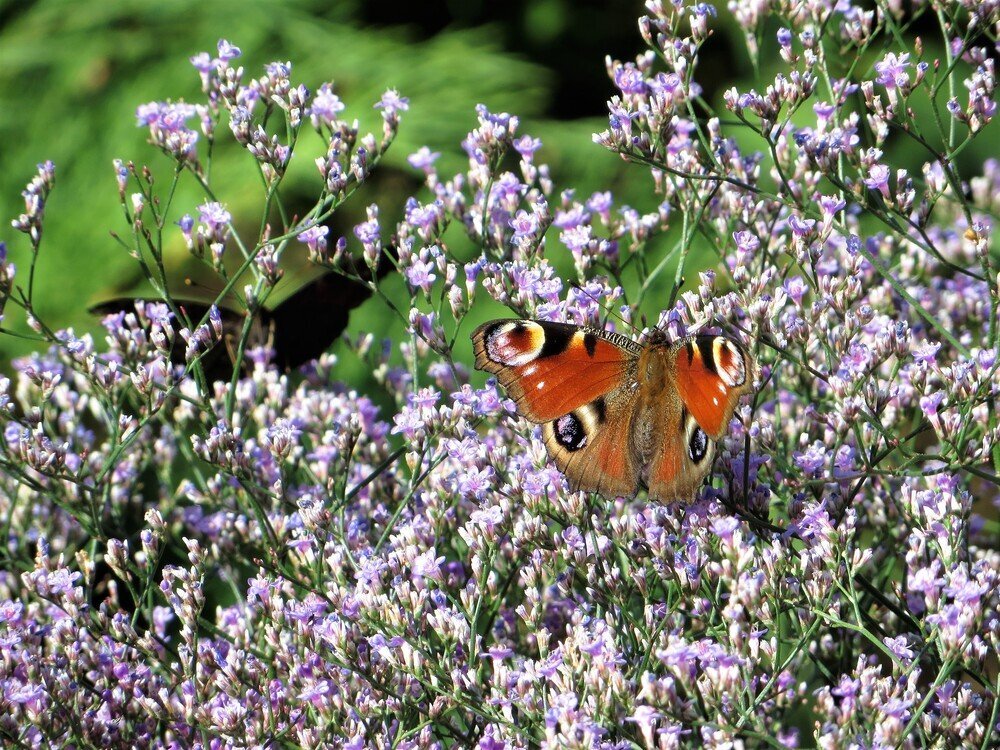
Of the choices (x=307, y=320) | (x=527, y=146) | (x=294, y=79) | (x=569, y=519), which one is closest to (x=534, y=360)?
(x=569, y=519)

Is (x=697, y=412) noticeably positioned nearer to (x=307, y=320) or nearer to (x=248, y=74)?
(x=307, y=320)

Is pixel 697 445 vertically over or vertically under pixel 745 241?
under

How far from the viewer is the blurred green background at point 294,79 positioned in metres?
5.72

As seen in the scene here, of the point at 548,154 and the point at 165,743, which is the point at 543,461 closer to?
the point at 165,743

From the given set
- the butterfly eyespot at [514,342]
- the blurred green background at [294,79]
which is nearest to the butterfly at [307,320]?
the butterfly eyespot at [514,342]

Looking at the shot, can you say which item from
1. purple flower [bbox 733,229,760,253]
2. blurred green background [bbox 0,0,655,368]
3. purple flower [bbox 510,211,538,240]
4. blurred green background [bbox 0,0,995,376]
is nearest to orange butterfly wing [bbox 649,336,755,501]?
purple flower [bbox 733,229,760,253]

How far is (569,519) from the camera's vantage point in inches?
82.7

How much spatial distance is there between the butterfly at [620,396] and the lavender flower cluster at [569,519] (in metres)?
0.06

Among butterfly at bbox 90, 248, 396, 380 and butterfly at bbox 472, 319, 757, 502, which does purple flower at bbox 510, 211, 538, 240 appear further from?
butterfly at bbox 90, 248, 396, 380

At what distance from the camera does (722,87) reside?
21.1 ft

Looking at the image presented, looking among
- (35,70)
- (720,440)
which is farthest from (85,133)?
(720,440)

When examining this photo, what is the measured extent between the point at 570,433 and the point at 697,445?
0.24 m

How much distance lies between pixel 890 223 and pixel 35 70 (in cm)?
538

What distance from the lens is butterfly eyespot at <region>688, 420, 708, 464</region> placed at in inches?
80.6
